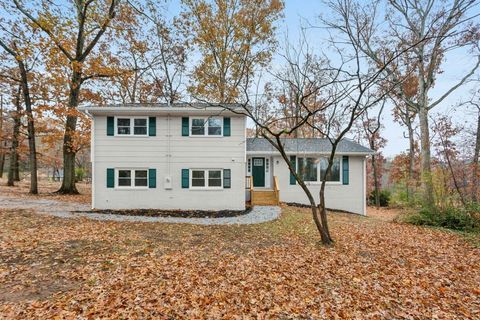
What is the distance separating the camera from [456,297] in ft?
13.9

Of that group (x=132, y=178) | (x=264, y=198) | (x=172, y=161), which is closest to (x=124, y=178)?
(x=132, y=178)

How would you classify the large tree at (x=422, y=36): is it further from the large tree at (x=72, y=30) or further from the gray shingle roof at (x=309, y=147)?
the large tree at (x=72, y=30)

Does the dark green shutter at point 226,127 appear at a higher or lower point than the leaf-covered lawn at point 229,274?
higher

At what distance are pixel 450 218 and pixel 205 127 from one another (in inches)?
412

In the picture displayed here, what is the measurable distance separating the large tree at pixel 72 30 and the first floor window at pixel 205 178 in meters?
8.08

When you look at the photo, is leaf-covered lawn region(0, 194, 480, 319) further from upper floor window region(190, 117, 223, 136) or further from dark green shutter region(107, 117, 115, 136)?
upper floor window region(190, 117, 223, 136)

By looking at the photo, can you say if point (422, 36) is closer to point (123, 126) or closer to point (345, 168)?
point (345, 168)

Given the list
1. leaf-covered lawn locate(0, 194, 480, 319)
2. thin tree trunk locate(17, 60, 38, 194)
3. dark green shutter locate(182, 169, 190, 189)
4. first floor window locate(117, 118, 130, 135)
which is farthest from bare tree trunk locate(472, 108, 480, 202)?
thin tree trunk locate(17, 60, 38, 194)

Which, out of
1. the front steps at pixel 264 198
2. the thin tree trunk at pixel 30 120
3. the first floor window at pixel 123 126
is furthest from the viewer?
the thin tree trunk at pixel 30 120

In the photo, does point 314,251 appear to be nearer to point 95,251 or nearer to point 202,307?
point 202,307

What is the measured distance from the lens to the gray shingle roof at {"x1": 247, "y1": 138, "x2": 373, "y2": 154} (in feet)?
47.8

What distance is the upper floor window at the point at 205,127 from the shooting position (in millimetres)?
11984

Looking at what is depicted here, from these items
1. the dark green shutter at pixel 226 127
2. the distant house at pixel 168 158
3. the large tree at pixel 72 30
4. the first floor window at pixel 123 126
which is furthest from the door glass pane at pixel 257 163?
the large tree at pixel 72 30

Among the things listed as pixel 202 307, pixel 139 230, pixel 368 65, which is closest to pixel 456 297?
pixel 202 307
